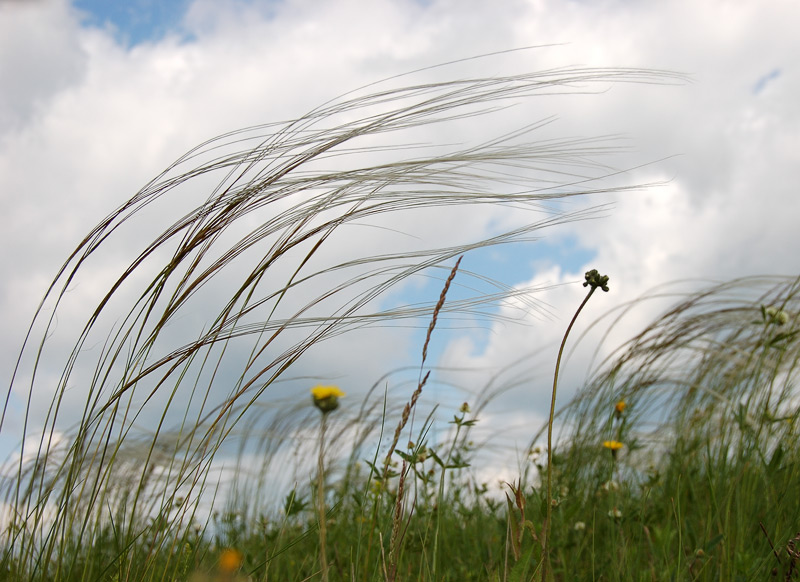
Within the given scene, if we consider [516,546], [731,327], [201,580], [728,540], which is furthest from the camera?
[731,327]

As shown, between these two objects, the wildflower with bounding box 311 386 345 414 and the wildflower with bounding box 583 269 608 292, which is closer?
the wildflower with bounding box 311 386 345 414

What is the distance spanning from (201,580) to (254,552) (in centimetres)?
232

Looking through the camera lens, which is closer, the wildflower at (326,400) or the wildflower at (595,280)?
the wildflower at (326,400)

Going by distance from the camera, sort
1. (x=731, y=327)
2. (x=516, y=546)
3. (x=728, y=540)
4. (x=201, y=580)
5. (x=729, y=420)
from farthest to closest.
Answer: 1. (x=731, y=327)
2. (x=729, y=420)
3. (x=728, y=540)
4. (x=516, y=546)
5. (x=201, y=580)

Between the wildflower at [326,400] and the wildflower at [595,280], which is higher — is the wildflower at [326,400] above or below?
below

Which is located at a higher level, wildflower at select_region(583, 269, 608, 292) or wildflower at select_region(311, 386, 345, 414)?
wildflower at select_region(583, 269, 608, 292)

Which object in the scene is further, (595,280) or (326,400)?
(595,280)

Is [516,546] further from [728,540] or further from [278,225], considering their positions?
[278,225]

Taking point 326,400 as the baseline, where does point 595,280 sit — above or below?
above

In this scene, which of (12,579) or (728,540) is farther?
(12,579)

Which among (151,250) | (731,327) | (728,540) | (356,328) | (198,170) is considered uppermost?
(731,327)

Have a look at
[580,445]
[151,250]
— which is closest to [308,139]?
[151,250]

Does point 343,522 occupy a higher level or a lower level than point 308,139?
lower

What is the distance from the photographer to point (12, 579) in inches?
65.4
